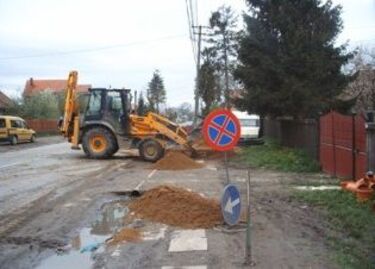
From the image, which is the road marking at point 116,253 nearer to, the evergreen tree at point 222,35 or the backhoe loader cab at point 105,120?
the backhoe loader cab at point 105,120

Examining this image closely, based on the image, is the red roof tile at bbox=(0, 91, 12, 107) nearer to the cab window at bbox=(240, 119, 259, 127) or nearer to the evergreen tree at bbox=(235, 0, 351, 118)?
the cab window at bbox=(240, 119, 259, 127)

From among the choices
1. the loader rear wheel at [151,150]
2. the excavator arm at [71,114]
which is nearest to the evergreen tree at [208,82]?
the excavator arm at [71,114]

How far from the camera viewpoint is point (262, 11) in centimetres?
3109

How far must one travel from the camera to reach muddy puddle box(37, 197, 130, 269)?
893 cm

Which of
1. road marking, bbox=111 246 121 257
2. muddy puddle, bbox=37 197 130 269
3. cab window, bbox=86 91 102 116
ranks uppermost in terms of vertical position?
cab window, bbox=86 91 102 116

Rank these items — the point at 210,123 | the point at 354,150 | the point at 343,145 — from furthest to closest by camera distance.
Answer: the point at 343,145, the point at 354,150, the point at 210,123

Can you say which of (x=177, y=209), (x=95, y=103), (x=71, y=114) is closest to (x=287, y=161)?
(x=95, y=103)

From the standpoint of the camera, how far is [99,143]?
2845 centimetres

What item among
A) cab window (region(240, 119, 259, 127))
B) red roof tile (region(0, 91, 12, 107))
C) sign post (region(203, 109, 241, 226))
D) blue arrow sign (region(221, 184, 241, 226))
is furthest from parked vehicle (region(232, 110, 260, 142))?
red roof tile (region(0, 91, 12, 107))

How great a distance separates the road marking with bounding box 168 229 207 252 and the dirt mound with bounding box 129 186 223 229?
0.47 m

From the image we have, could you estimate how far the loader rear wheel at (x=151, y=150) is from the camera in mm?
27000

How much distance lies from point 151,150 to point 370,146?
1330 cm

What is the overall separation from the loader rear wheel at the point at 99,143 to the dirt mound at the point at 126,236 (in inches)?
687

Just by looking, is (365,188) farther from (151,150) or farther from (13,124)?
(13,124)
